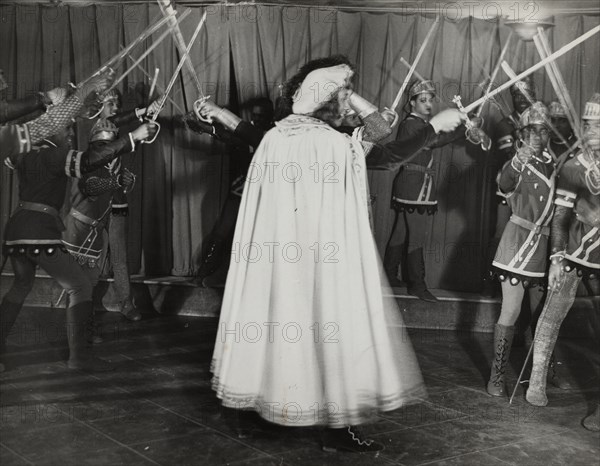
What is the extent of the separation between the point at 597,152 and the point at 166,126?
413cm

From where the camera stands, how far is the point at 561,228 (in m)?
4.23

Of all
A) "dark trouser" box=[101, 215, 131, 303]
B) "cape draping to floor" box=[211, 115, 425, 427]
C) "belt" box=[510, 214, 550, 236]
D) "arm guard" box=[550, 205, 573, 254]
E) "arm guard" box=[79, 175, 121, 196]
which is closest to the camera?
"cape draping to floor" box=[211, 115, 425, 427]

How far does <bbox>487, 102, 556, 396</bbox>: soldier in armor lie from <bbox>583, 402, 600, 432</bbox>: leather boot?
23.7 inches

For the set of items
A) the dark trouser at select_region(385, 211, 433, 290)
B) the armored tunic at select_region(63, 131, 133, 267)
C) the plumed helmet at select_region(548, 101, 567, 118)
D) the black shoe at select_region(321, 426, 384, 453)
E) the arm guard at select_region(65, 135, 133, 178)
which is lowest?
the black shoe at select_region(321, 426, 384, 453)

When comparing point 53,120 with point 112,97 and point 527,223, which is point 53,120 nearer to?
point 112,97

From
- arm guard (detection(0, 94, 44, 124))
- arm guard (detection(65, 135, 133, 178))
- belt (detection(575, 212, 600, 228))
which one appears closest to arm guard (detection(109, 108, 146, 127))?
arm guard (detection(0, 94, 44, 124))

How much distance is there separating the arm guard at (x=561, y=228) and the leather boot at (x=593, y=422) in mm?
888

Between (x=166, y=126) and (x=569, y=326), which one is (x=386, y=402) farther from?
(x=166, y=126)

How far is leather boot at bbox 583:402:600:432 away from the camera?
4066mm

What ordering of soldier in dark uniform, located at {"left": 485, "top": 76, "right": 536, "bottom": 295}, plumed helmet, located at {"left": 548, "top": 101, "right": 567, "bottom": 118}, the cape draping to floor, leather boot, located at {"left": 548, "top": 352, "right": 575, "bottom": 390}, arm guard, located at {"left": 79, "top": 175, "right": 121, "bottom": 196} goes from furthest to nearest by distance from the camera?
1. soldier in dark uniform, located at {"left": 485, "top": 76, "right": 536, "bottom": 295}
2. plumed helmet, located at {"left": 548, "top": 101, "right": 567, "bottom": 118}
3. arm guard, located at {"left": 79, "top": 175, "right": 121, "bottom": 196}
4. leather boot, located at {"left": 548, "top": 352, "right": 575, "bottom": 390}
5. the cape draping to floor

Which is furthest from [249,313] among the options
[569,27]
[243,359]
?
[569,27]

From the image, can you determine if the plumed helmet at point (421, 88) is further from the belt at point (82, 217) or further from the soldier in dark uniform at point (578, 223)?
the belt at point (82, 217)

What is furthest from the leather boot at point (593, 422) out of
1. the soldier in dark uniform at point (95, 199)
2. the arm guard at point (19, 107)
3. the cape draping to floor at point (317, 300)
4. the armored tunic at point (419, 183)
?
the arm guard at point (19, 107)

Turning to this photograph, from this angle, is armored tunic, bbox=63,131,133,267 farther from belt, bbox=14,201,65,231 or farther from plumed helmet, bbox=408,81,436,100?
plumed helmet, bbox=408,81,436,100
